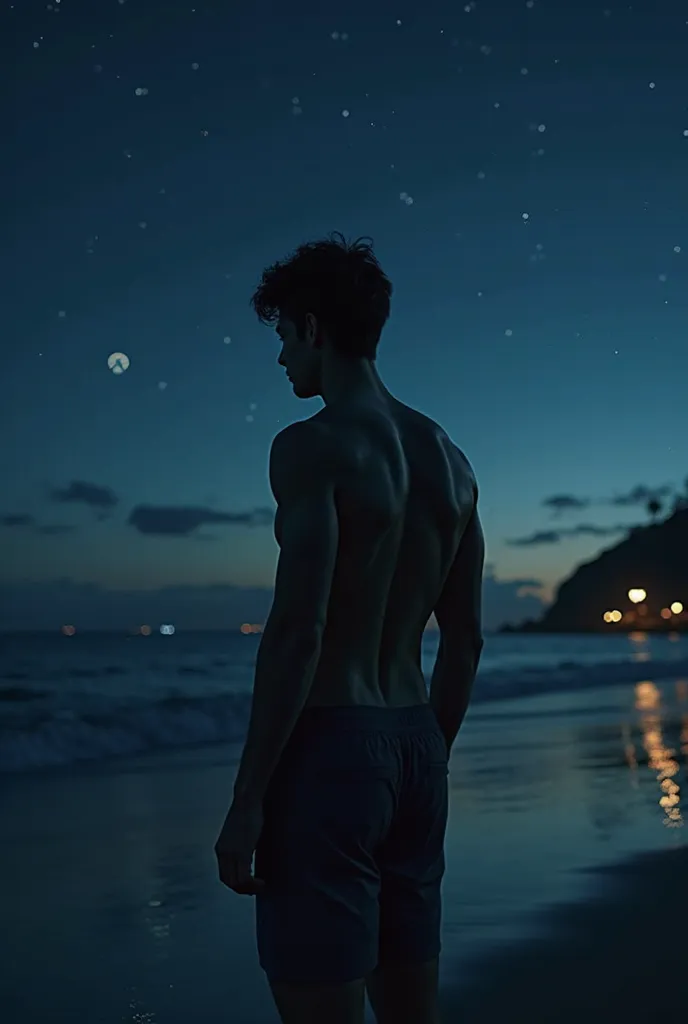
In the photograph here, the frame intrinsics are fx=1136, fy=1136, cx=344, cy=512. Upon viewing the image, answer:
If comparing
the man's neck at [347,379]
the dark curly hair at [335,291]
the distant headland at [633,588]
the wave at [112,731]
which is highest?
the distant headland at [633,588]

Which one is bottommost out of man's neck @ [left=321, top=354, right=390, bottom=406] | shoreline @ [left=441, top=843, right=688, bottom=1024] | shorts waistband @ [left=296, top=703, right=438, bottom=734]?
shoreline @ [left=441, top=843, right=688, bottom=1024]

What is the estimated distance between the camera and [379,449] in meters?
2.04

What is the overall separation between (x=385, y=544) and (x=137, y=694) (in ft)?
71.7

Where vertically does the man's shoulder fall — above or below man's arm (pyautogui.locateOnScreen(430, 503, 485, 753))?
above

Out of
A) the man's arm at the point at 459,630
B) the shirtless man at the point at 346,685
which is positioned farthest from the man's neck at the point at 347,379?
the man's arm at the point at 459,630

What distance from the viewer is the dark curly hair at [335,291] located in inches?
84.0

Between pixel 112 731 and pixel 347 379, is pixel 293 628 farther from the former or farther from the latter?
pixel 112 731

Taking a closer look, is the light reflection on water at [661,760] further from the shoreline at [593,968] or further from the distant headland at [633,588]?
the distant headland at [633,588]

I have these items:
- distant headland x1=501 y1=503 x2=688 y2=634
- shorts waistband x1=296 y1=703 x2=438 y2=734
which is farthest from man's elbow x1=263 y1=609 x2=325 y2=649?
distant headland x1=501 y1=503 x2=688 y2=634

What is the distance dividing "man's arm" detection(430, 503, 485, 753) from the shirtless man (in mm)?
78

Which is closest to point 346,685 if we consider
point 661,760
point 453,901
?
point 453,901

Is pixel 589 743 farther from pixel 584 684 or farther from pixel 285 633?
pixel 584 684

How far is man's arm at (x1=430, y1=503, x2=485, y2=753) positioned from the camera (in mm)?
2305

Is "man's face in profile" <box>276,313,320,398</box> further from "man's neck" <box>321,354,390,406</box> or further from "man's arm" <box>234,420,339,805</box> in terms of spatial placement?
"man's arm" <box>234,420,339,805</box>
